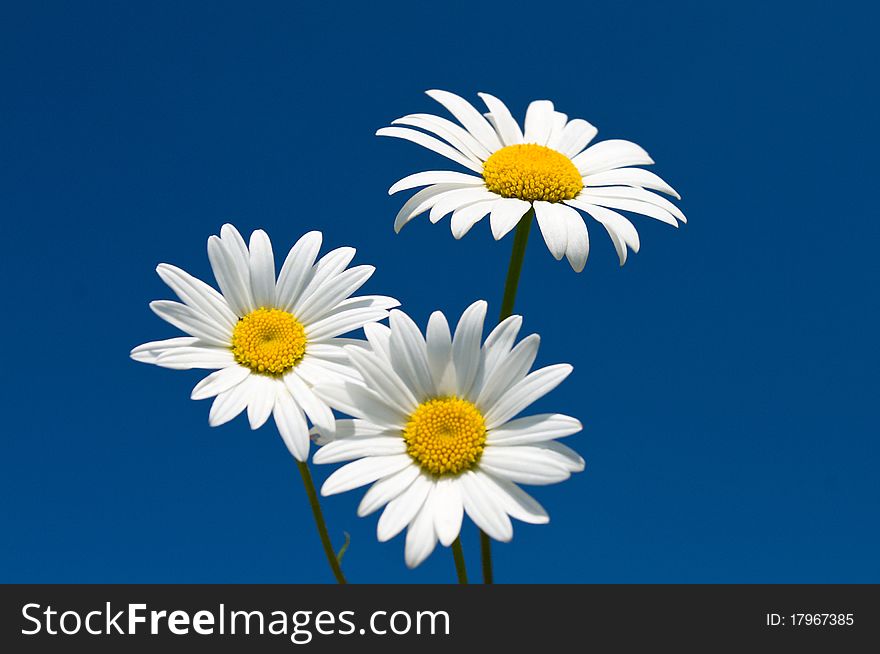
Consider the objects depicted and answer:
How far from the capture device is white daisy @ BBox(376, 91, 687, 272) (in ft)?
6.35

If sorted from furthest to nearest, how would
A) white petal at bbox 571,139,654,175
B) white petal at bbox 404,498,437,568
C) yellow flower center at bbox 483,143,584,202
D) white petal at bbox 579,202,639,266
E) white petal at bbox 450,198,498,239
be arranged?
white petal at bbox 571,139,654,175 < yellow flower center at bbox 483,143,584,202 < white petal at bbox 579,202,639,266 < white petal at bbox 450,198,498,239 < white petal at bbox 404,498,437,568

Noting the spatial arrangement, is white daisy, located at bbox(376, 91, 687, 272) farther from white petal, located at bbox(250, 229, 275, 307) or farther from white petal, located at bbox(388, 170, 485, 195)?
white petal, located at bbox(250, 229, 275, 307)

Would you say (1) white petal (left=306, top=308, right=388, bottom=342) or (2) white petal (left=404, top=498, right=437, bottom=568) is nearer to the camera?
(2) white petal (left=404, top=498, right=437, bottom=568)

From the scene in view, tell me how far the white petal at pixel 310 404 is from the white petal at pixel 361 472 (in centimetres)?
9

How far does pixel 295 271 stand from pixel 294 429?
481 millimetres

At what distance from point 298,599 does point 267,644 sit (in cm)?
11

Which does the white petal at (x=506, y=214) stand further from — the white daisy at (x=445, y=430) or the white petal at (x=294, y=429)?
the white petal at (x=294, y=429)

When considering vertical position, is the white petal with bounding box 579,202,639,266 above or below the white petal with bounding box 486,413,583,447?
above

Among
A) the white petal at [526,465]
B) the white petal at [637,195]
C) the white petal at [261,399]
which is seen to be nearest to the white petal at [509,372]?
the white petal at [526,465]

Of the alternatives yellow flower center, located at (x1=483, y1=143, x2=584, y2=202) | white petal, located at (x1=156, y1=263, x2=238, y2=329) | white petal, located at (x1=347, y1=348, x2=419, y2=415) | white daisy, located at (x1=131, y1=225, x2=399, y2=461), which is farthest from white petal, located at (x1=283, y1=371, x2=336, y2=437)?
yellow flower center, located at (x1=483, y1=143, x2=584, y2=202)

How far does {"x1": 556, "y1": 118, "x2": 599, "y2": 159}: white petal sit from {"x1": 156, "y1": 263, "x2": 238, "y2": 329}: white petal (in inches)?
40.1

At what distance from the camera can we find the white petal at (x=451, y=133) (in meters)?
2.28

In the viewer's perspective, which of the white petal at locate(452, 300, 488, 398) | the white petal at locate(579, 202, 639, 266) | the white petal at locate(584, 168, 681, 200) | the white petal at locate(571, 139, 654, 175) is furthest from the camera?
the white petal at locate(571, 139, 654, 175)

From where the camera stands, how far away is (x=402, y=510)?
1.62 meters
